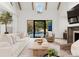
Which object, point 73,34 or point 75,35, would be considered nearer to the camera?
point 75,35

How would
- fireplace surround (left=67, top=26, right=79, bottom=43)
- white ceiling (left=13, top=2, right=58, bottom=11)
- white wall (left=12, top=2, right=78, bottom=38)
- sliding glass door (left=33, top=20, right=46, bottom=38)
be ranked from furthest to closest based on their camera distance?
1. white ceiling (left=13, top=2, right=58, bottom=11)
2. white wall (left=12, top=2, right=78, bottom=38)
3. sliding glass door (left=33, top=20, right=46, bottom=38)
4. fireplace surround (left=67, top=26, right=79, bottom=43)

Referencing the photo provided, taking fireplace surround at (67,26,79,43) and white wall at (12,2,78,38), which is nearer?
fireplace surround at (67,26,79,43)

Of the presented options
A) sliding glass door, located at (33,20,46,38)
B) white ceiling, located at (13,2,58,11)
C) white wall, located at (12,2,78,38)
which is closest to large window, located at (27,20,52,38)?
sliding glass door, located at (33,20,46,38)

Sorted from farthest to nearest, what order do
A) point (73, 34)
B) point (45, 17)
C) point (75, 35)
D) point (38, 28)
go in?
point (45, 17) < point (38, 28) < point (73, 34) < point (75, 35)

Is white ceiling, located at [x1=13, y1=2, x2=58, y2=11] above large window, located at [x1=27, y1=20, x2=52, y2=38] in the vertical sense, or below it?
above

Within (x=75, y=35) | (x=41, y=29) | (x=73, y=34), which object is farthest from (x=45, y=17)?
(x=75, y=35)

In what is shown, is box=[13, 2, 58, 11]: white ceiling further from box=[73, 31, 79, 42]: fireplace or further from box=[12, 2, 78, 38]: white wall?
box=[73, 31, 79, 42]: fireplace

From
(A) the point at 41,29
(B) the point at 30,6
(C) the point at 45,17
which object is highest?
(B) the point at 30,6

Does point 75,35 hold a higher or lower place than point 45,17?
lower

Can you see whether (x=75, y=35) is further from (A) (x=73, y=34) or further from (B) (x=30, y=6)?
(B) (x=30, y=6)

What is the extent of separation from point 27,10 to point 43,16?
1233mm

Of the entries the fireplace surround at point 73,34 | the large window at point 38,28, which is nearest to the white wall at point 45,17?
the large window at point 38,28

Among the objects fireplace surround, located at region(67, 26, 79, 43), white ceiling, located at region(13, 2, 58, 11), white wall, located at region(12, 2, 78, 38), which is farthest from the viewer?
white ceiling, located at region(13, 2, 58, 11)

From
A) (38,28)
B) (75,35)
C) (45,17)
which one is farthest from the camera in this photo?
(45,17)
